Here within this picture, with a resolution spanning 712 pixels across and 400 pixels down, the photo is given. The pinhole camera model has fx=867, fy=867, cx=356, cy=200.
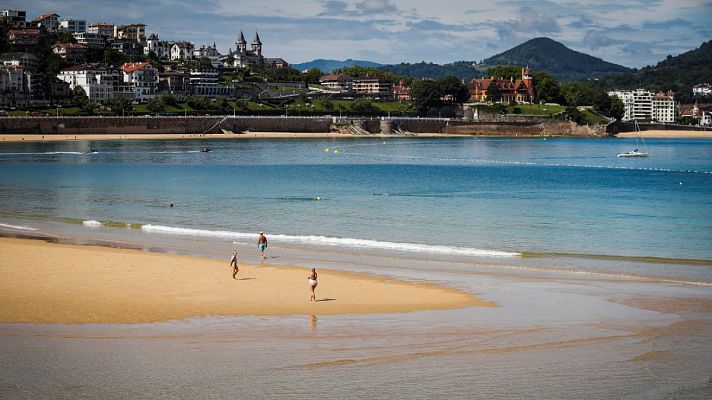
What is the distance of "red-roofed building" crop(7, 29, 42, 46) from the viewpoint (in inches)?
7589

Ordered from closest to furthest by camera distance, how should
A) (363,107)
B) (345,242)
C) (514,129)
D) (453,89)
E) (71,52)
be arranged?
(345,242) < (363,107) < (514,129) < (71,52) < (453,89)

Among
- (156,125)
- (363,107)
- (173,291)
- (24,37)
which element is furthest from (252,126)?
(173,291)

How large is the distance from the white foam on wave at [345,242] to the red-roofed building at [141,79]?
144602mm

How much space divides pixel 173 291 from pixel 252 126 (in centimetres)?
13453

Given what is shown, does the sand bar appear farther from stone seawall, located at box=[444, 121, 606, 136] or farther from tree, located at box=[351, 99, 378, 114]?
stone seawall, located at box=[444, 121, 606, 136]

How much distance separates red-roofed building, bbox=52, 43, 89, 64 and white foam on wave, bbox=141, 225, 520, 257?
545ft

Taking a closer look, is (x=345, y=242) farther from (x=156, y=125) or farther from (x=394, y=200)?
(x=156, y=125)

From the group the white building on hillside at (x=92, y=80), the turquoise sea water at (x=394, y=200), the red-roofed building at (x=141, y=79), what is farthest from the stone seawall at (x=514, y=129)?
the turquoise sea water at (x=394, y=200)

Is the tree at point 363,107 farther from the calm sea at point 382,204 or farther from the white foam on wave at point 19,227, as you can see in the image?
the white foam on wave at point 19,227

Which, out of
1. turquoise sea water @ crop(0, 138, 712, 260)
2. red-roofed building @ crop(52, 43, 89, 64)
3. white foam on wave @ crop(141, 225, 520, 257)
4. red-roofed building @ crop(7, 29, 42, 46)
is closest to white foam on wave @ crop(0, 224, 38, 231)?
turquoise sea water @ crop(0, 138, 712, 260)

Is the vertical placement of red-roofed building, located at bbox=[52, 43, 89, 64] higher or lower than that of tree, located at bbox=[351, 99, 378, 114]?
higher

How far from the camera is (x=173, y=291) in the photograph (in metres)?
20.2

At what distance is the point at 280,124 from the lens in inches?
6137

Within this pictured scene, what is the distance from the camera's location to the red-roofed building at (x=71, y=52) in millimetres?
190000
